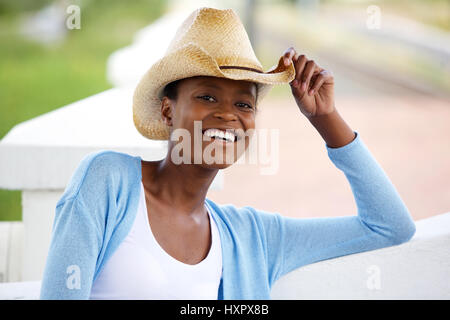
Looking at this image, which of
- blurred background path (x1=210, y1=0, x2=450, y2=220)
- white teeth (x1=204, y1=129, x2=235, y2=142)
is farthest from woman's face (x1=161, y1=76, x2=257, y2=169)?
blurred background path (x1=210, y1=0, x2=450, y2=220)

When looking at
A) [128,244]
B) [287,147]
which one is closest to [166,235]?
[128,244]

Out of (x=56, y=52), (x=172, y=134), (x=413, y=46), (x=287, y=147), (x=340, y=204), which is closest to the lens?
(x=172, y=134)

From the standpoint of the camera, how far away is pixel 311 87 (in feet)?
6.09

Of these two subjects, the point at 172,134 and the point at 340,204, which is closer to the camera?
the point at 172,134

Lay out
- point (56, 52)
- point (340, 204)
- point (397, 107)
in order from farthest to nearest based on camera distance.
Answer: point (56, 52), point (397, 107), point (340, 204)

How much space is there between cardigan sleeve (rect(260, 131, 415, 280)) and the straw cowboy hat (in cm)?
34

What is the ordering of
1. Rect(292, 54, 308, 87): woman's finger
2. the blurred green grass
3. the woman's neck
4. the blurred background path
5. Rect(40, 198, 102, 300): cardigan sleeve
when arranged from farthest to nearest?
the blurred green grass → the blurred background path → Rect(292, 54, 308, 87): woman's finger → the woman's neck → Rect(40, 198, 102, 300): cardigan sleeve

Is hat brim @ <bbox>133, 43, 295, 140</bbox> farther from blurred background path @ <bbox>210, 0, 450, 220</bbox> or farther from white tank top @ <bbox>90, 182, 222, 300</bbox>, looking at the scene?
blurred background path @ <bbox>210, 0, 450, 220</bbox>

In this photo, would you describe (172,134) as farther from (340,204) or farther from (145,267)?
(340,204)

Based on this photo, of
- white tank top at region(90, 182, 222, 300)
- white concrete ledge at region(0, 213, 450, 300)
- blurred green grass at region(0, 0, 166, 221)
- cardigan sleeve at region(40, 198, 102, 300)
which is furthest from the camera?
blurred green grass at region(0, 0, 166, 221)

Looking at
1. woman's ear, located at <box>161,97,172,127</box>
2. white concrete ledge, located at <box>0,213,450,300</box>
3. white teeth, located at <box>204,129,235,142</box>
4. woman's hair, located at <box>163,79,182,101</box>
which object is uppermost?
woman's hair, located at <box>163,79,182,101</box>

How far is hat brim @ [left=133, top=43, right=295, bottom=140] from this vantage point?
5.19 ft
